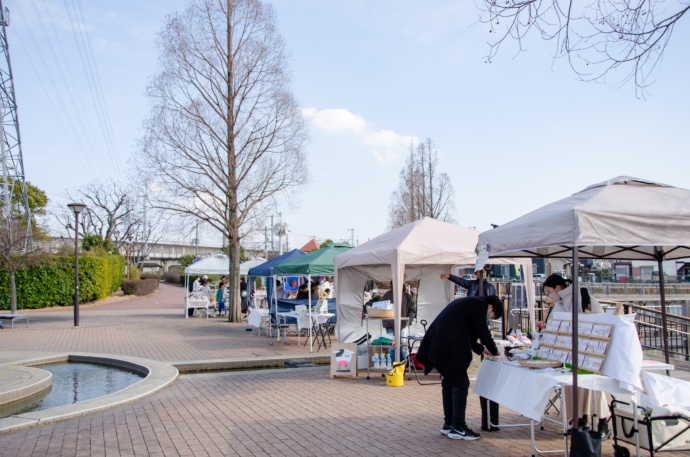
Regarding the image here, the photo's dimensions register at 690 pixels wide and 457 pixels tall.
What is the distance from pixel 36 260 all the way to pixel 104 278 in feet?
29.7

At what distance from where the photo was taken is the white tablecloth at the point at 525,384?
520cm

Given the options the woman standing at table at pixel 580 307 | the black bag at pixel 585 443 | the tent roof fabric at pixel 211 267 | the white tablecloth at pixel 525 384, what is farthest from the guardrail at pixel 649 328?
the tent roof fabric at pixel 211 267


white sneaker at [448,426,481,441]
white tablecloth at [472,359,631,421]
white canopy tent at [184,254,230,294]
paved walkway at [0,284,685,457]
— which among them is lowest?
paved walkway at [0,284,685,457]

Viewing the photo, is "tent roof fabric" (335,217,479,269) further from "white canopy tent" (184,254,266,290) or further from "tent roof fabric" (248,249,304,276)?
"white canopy tent" (184,254,266,290)

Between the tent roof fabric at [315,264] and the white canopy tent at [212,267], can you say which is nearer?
the tent roof fabric at [315,264]

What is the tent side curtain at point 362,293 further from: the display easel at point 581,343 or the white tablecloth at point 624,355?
the white tablecloth at point 624,355

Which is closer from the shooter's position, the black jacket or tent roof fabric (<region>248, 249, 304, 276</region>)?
the black jacket

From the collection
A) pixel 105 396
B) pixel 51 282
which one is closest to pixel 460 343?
pixel 105 396

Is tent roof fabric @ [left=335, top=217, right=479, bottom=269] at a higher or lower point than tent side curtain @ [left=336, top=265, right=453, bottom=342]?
higher

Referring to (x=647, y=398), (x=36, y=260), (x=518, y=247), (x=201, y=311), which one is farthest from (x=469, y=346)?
(x=36, y=260)

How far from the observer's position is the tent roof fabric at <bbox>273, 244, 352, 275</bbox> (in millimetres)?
14276

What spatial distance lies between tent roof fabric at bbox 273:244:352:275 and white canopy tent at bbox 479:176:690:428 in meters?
8.49

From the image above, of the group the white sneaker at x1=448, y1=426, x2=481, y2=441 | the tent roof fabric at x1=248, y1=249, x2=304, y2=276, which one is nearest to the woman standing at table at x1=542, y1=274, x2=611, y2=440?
the white sneaker at x1=448, y1=426, x2=481, y2=441

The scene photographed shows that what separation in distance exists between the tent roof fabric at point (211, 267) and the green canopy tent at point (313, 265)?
36.2 feet
